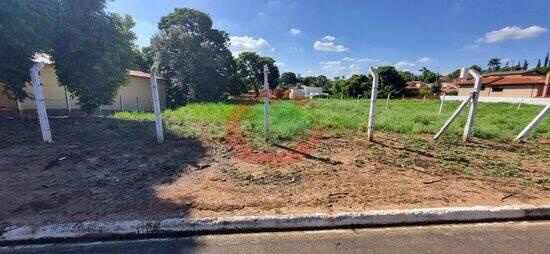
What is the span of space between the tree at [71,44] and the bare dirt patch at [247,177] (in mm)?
2461

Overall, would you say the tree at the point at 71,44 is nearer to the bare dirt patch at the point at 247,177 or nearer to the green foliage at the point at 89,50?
the green foliage at the point at 89,50

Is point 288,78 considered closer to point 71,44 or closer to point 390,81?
point 390,81

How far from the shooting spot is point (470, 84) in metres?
34.6

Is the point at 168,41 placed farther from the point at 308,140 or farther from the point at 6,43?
the point at 308,140

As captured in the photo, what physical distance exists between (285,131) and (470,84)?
38.3m

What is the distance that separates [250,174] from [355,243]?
202 cm

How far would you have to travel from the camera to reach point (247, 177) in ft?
12.9

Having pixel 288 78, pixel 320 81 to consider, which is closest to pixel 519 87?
pixel 320 81

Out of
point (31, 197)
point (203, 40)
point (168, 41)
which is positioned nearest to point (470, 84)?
point (203, 40)

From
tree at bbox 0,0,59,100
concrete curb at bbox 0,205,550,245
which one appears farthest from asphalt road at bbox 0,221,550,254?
tree at bbox 0,0,59,100

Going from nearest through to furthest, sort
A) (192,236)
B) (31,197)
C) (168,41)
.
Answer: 1. (192,236)
2. (31,197)
3. (168,41)

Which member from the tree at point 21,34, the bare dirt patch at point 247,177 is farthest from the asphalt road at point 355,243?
the tree at point 21,34

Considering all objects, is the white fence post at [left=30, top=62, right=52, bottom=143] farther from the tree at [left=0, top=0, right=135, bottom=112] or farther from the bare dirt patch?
the tree at [left=0, top=0, right=135, bottom=112]

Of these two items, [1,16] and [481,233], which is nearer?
[481,233]
